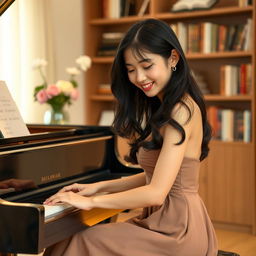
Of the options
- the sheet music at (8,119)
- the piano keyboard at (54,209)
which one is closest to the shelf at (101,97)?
the sheet music at (8,119)

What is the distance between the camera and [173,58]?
2.12 meters

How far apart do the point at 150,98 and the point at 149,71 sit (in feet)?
→ 0.93

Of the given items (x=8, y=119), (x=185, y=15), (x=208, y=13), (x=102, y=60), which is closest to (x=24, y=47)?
(x=102, y=60)

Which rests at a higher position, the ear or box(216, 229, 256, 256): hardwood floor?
the ear

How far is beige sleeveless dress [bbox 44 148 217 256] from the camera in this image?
1998 mm

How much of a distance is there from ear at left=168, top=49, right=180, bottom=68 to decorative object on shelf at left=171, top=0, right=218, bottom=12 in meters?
2.62

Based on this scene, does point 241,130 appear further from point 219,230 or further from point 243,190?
point 219,230

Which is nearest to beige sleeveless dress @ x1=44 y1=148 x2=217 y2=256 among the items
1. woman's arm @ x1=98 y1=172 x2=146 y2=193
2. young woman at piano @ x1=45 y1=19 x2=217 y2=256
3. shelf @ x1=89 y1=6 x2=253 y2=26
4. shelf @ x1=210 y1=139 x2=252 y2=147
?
young woman at piano @ x1=45 y1=19 x2=217 y2=256

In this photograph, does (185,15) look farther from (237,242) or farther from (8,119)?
(8,119)

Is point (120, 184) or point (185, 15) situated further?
point (185, 15)

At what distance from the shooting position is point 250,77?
452 cm

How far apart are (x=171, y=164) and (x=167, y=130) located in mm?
124

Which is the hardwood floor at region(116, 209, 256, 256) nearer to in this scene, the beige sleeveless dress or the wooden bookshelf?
the wooden bookshelf

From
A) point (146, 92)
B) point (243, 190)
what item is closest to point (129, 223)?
point (146, 92)
